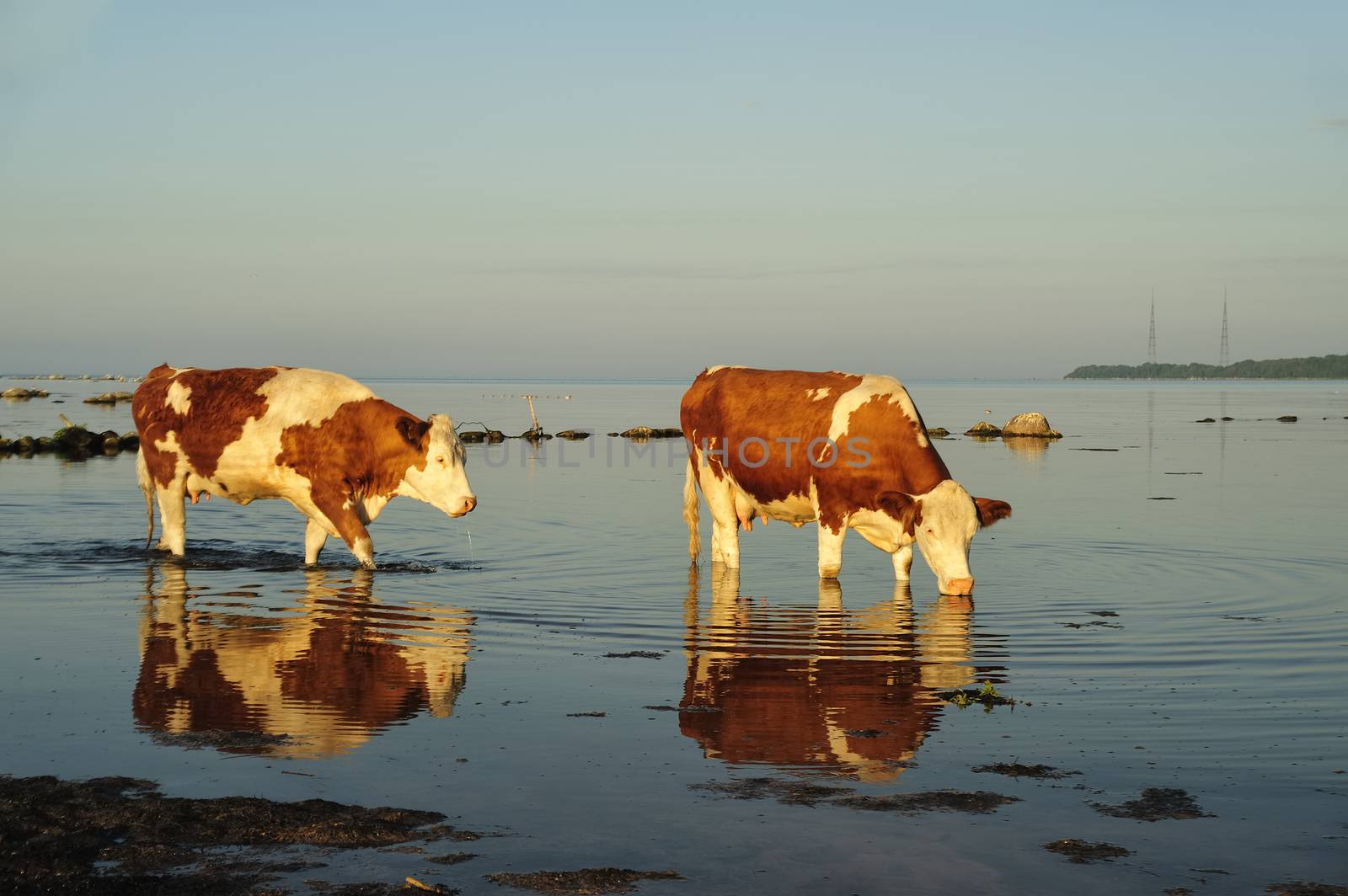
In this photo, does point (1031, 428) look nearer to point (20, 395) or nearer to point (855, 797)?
point (855, 797)

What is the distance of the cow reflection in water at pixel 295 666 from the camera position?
833cm

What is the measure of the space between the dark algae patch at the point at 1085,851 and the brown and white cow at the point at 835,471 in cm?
806

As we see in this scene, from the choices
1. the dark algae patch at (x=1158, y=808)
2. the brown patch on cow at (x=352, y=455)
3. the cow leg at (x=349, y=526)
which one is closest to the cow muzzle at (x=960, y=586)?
the brown patch on cow at (x=352, y=455)

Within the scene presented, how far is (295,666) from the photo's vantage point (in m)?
10.3

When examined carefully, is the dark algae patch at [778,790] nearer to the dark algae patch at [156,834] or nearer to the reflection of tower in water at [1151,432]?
the dark algae patch at [156,834]

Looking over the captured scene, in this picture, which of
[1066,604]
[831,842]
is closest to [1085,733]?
[831,842]

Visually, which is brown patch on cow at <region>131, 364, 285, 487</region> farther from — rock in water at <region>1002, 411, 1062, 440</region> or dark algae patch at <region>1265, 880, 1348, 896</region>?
rock in water at <region>1002, 411, 1062, 440</region>

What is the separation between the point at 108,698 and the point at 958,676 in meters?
6.15

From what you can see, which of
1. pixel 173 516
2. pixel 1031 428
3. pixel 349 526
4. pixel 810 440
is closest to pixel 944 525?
pixel 810 440

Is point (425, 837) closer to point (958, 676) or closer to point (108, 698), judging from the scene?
point (108, 698)

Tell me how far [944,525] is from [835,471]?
1.51m

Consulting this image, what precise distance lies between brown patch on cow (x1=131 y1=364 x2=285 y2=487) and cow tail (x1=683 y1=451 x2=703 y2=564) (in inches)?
221

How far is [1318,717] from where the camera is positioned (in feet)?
29.1

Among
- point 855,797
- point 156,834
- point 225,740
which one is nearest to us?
point 156,834
